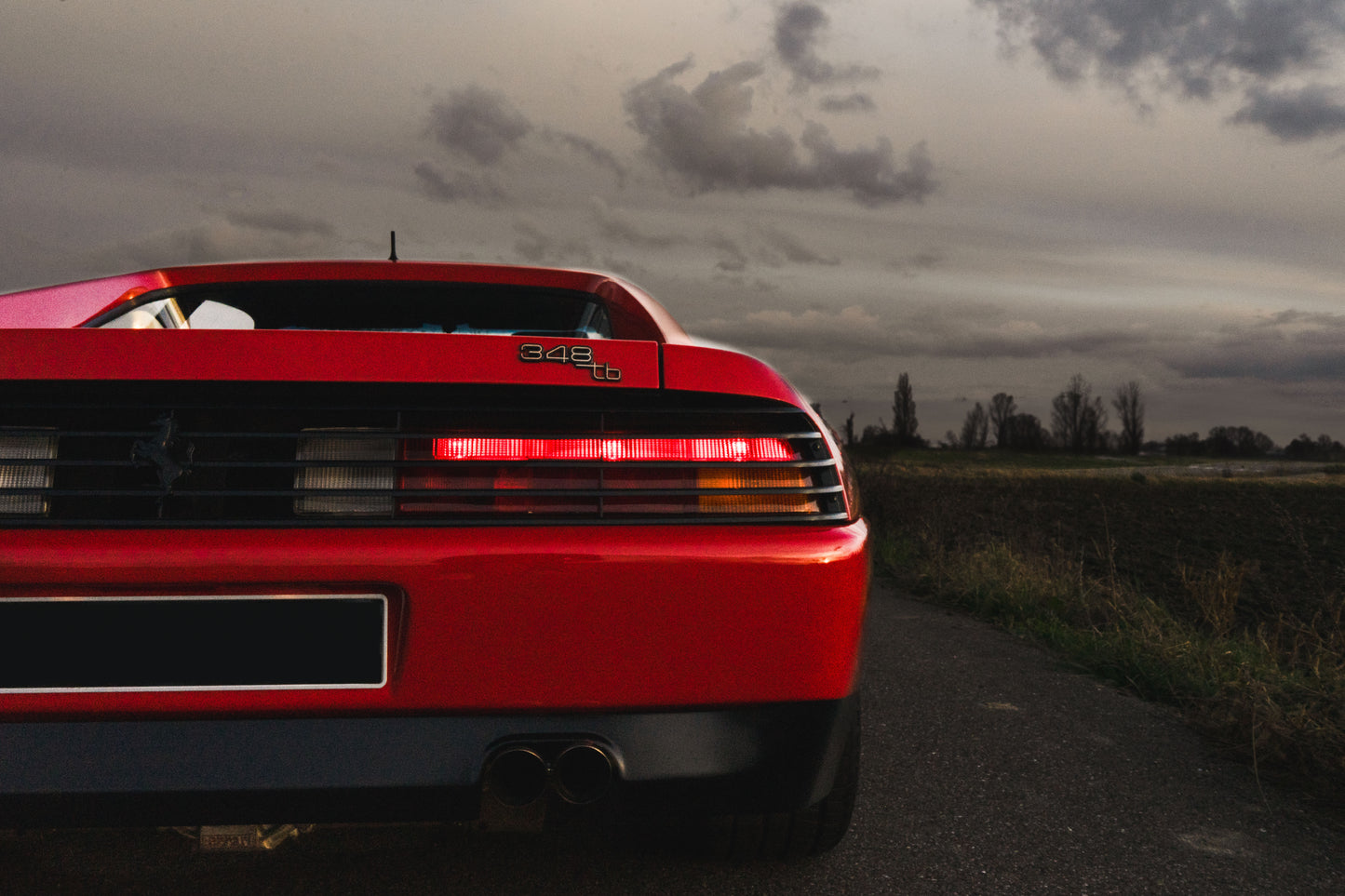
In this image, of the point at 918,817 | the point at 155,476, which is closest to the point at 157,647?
the point at 155,476

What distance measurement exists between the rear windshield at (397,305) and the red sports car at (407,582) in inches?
39.5

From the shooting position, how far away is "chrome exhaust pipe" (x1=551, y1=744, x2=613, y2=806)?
1430mm

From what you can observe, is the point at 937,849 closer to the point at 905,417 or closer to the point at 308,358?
the point at 308,358

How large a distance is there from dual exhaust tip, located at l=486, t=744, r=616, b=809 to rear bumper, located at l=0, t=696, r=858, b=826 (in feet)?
0.05

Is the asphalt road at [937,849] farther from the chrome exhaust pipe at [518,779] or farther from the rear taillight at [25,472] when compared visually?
the rear taillight at [25,472]

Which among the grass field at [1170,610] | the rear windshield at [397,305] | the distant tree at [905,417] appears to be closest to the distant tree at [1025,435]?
A: the distant tree at [905,417]

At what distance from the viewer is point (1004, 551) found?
7.35m

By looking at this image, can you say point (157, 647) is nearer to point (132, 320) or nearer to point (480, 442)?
point (480, 442)

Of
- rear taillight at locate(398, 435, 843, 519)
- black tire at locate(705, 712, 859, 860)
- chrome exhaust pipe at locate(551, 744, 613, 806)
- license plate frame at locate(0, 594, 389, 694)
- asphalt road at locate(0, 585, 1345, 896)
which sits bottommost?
asphalt road at locate(0, 585, 1345, 896)

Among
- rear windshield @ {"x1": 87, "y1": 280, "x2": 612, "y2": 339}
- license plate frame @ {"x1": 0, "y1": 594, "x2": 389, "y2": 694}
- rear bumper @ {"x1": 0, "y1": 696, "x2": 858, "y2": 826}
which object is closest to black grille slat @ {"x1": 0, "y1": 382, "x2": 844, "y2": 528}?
license plate frame @ {"x1": 0, "y1": 594, "x2": 389, "y2": 694}

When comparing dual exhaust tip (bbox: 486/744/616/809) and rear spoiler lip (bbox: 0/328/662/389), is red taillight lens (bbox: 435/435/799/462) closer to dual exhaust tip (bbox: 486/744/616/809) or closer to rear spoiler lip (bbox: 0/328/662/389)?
rear spoiler lip (bbox: 0/328/662/389)

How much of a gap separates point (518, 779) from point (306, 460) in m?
0.63

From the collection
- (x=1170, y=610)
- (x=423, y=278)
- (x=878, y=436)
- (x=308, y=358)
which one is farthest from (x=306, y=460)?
(x=878, y=436)

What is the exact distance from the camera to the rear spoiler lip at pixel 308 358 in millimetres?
1433
